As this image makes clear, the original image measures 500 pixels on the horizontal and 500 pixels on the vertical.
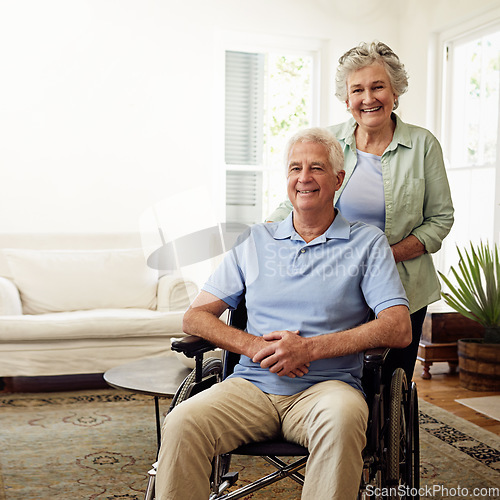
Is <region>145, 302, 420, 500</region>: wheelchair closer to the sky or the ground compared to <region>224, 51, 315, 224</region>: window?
closer to the ground

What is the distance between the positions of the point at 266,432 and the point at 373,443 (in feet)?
0.90

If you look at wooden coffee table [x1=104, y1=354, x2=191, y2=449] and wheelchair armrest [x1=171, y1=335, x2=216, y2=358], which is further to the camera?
wooden coffee table [x1=104, y1=354, x2=191, y2=449]

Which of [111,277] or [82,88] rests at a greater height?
[82,88]

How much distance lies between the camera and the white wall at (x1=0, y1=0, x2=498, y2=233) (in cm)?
430

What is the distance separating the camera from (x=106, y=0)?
4418mm

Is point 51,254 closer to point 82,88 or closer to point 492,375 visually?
point 82,88

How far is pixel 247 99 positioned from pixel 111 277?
1.85 m

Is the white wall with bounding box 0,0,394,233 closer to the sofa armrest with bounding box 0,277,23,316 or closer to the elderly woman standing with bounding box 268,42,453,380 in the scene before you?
the sofa armrest with bounding box 0,277,23,316

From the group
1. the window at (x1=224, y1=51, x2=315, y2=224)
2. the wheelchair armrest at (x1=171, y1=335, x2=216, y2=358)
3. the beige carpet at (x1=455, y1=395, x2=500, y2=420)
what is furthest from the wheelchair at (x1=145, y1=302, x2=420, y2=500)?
the window at (x1=224, y1=51, x2=315, y2=224)

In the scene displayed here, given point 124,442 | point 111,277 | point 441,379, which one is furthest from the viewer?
point 111,277

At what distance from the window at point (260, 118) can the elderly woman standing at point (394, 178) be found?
2.92 metres

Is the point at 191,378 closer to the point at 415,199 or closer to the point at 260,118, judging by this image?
the point at 415,199

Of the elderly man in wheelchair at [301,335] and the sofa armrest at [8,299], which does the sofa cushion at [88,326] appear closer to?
the sofa armrest at [8,299]

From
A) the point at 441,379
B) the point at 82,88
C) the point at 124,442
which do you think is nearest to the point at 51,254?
the point at 82,88
